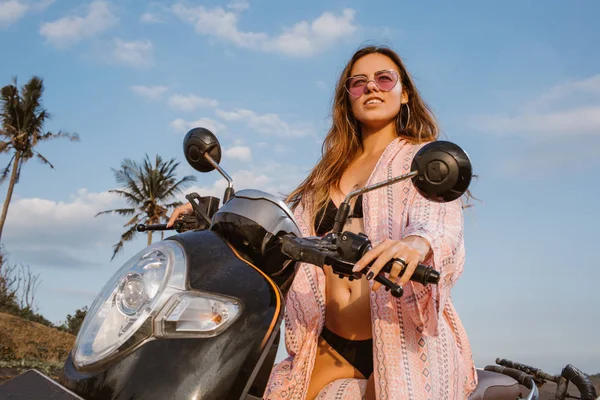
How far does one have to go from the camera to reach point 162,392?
116 cm

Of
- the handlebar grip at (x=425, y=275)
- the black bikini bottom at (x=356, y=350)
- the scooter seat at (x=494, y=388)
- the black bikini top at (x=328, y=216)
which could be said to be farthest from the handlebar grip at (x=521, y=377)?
the handlebar grip at (x=425, y=275)

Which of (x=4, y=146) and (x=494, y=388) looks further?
(x=4, y=146)

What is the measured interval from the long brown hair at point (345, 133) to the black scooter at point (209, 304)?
3.85ft

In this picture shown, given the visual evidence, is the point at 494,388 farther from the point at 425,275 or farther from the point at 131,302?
the point at 131,302

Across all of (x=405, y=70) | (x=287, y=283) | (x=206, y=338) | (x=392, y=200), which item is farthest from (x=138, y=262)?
(x=405, y=70)

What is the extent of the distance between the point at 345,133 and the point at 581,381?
77.4 inches

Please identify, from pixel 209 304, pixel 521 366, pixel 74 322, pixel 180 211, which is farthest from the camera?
pixel 74 322

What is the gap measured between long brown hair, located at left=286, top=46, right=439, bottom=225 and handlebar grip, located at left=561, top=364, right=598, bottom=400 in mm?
1649

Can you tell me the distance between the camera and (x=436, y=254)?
5.88 ft

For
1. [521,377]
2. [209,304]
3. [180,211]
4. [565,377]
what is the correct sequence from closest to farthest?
[209,304] < [180,211] < [521,377] < [565,377]

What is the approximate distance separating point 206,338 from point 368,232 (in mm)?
1232

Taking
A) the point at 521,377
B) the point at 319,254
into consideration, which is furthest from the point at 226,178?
the point at 521,377

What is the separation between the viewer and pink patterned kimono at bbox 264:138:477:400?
195 cm

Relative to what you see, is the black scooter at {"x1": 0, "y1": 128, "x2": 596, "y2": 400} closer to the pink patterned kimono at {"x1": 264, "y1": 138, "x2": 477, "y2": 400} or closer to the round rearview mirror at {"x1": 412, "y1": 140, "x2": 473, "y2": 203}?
the round rearview mirror at {"x1": 412, "y1": 140, "x2": 473, "y2": 203}
